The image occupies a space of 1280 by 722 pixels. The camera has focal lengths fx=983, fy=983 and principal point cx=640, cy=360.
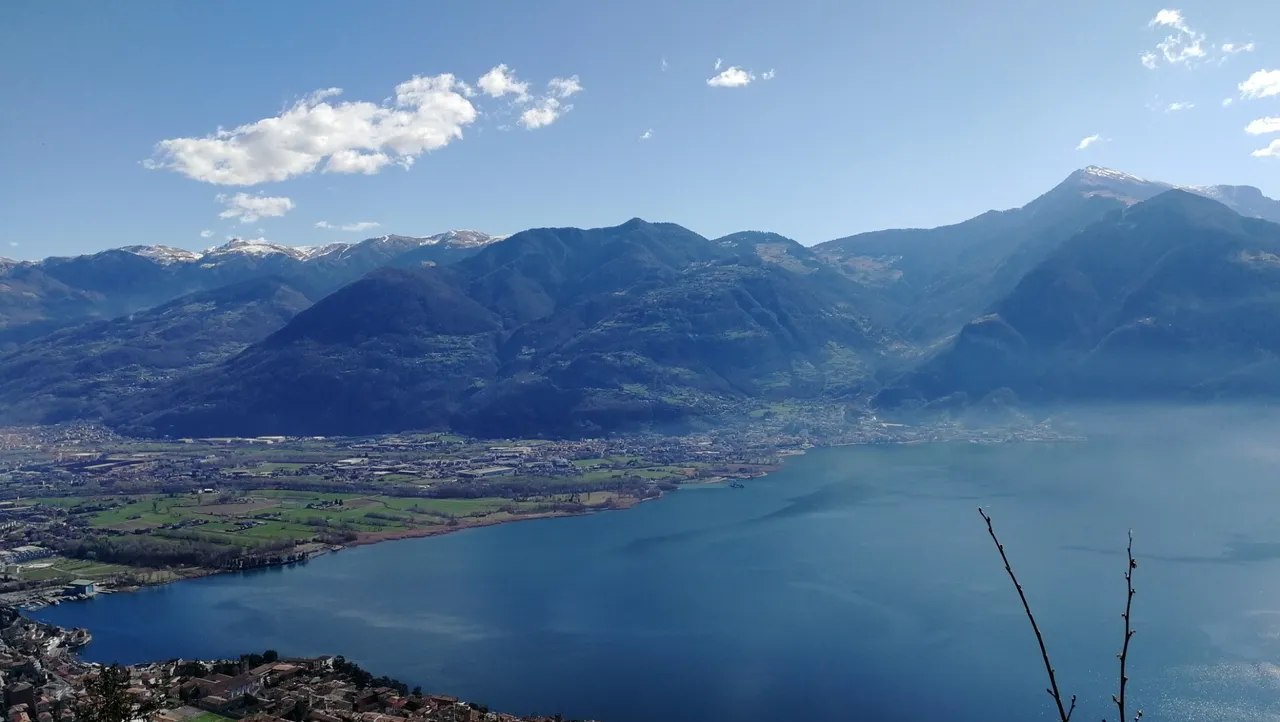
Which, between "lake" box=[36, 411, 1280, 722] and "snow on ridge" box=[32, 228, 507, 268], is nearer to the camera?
"lake" box=[36, 411, 1280, 722]

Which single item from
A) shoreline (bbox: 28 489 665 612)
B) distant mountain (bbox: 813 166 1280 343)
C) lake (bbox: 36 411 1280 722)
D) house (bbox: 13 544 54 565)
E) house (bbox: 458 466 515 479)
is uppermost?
distant mountain (bbox: 813 166 1280 343)

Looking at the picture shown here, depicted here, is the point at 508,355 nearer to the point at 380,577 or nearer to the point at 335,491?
the point at 335,491

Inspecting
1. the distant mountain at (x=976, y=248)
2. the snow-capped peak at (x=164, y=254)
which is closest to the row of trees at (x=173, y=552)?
the distant mountain at (x=976, y=248)

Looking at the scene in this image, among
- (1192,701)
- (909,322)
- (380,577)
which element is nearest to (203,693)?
Answer: (380,577)

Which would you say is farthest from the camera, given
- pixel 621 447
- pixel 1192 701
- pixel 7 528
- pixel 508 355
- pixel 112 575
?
pixel 508 355

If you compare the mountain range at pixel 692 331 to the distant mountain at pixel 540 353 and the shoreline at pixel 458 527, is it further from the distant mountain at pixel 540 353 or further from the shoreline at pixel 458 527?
the shoreline at pixel 458 527

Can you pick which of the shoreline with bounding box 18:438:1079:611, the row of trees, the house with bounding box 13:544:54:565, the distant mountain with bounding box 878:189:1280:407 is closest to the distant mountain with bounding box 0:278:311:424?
the house with bounding box 13:544:54:565

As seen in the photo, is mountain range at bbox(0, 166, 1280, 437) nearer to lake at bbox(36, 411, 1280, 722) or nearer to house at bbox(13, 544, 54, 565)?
lake at bbox(36, 411, 1280, 722)
